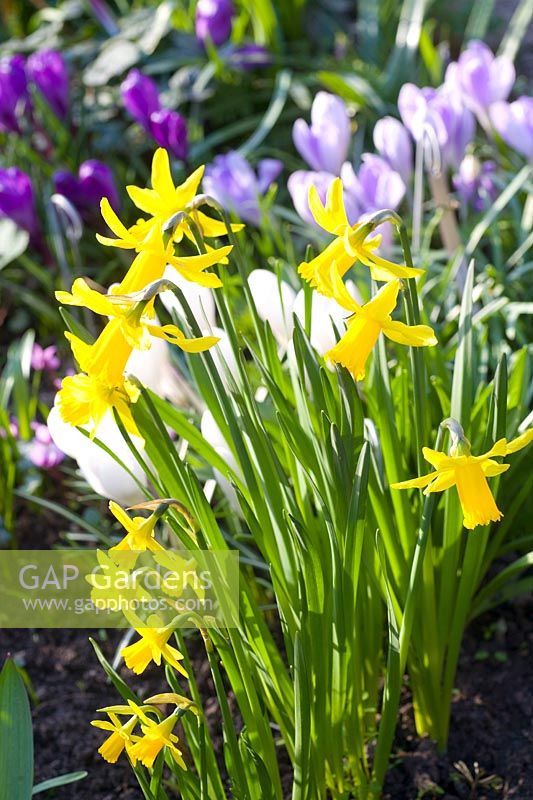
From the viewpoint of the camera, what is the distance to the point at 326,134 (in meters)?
2.08

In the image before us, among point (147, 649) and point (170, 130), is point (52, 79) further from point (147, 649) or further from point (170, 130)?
point (147, 649)

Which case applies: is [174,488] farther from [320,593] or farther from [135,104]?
[135,104]

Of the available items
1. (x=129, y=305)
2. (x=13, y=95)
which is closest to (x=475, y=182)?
(x=13, y=95)

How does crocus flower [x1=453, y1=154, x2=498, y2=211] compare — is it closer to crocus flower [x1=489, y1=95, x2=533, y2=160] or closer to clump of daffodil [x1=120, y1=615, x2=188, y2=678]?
crocus flower [x1=489, y1=95, x2=533, y2=160]

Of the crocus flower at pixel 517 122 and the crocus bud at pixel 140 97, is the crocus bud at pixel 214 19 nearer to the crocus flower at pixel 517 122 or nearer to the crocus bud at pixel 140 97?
the crocus bud at pixel 140 97

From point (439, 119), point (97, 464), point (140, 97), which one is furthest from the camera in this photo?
point (140, 97)

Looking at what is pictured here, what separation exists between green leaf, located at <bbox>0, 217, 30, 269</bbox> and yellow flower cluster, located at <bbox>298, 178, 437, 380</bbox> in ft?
5.71

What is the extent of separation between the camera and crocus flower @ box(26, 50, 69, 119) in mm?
2738

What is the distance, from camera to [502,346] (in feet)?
6.17

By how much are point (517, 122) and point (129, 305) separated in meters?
1.37

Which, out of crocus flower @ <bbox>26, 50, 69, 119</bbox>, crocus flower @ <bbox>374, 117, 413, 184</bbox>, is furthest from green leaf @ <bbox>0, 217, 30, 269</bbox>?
crocus flower @ <bbox>374, 117, 413, 184</bbox>

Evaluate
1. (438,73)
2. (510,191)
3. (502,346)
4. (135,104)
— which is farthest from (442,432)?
(438,73)

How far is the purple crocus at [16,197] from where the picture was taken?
2.38 metres

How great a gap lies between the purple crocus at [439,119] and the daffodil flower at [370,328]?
1.09 metres
